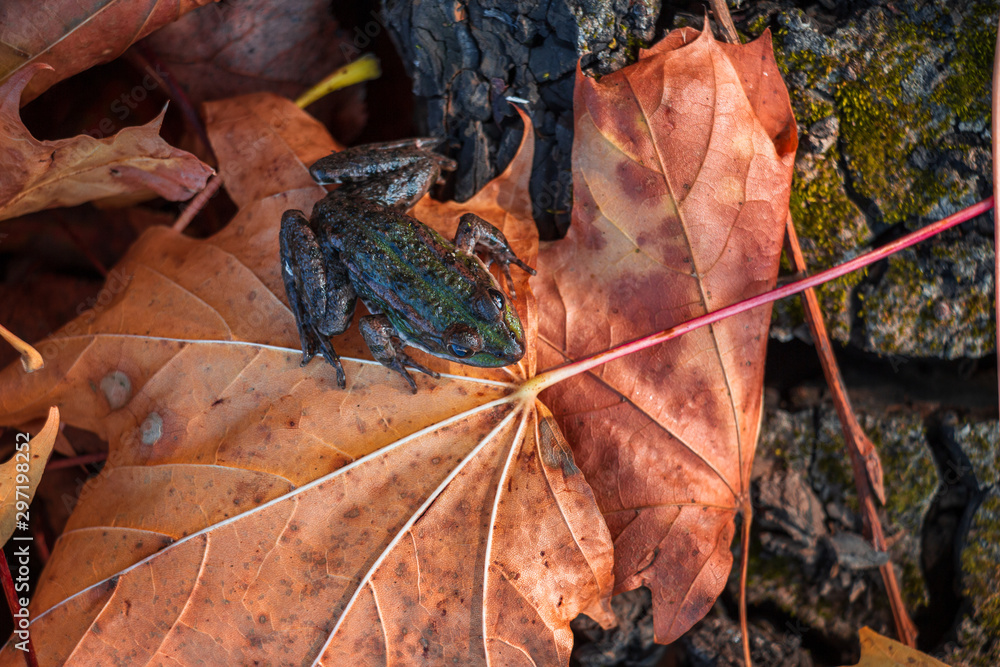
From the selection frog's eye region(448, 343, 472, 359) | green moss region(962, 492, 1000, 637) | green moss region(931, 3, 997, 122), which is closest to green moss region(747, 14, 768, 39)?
green moss region(931, 3, 997, 122)

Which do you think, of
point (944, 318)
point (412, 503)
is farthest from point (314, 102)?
point (944, 318)

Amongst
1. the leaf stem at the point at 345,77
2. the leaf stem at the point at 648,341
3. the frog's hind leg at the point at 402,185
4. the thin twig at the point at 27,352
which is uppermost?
the leaf stem at the point at 345,77

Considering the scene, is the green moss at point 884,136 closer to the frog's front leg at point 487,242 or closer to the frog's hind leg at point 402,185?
the frog's front leg at point 487,242

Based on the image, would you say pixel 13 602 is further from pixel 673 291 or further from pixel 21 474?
pixel 673 291

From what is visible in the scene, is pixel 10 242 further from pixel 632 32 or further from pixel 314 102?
pixel 632 32

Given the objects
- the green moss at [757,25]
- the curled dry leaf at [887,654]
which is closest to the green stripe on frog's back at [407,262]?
the green moss at [757,25]

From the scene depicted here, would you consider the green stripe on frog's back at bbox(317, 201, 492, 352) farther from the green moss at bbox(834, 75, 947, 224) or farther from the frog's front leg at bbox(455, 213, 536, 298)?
the green moss at bbox(834, 75, 947, 224)
